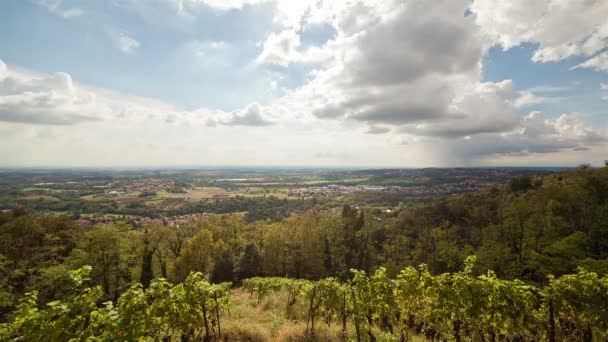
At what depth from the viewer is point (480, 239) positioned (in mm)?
60688

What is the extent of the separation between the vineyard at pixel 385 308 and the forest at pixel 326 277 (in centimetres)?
4

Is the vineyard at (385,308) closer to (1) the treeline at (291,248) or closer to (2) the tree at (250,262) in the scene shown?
(1) the treeline at (291,248)

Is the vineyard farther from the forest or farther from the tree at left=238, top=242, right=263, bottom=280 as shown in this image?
the tree at left=238, top=242, right=263, bottom=280

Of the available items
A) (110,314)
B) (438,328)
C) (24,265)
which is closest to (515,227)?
(438,328)

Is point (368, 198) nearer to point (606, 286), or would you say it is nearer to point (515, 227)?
point (515, 227)

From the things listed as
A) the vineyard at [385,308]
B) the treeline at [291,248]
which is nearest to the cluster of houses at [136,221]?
the treeline at [291,248]

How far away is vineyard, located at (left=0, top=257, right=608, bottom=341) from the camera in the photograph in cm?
588

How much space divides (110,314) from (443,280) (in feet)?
34.3

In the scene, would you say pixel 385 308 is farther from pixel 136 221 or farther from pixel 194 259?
pixel 136 221

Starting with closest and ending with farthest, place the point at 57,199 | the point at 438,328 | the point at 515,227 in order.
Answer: the point at 438,328
the point at 515,227
the point at 57,199

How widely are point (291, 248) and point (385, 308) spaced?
37950 mm

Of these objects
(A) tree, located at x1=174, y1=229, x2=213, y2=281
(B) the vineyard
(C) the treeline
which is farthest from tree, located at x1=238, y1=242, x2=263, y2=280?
(B) the vineyard

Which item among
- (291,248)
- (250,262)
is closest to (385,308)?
(291,248)

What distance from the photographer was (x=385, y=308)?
33.7 feet
